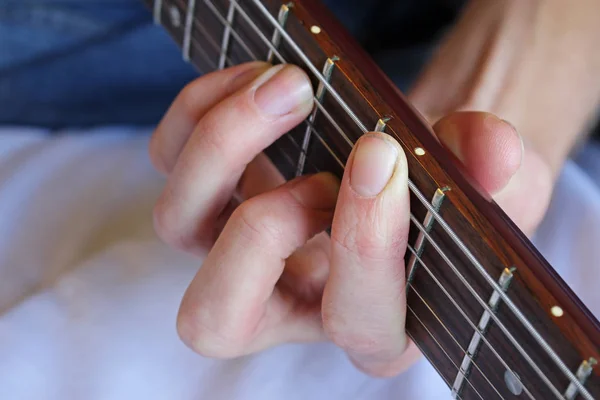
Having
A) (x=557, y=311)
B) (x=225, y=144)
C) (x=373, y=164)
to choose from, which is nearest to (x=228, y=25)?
(x=225, y=144)

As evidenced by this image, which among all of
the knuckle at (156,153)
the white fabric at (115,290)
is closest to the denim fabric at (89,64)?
the white fabric at (115,290)

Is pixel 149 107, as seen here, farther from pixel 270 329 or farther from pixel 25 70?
pixel 270 329

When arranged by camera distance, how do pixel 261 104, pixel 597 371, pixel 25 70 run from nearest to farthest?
pixel 597 371 < pixel 261 104 < pixel 25 70

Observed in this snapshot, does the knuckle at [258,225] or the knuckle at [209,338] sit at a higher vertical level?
the knuckle at [258,225]

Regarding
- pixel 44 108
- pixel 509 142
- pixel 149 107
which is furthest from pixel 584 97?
pixel 44 108

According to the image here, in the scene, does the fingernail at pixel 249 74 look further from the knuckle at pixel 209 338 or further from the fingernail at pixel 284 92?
the knuckle at pixel 209 338

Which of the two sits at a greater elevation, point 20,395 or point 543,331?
point 543,331
